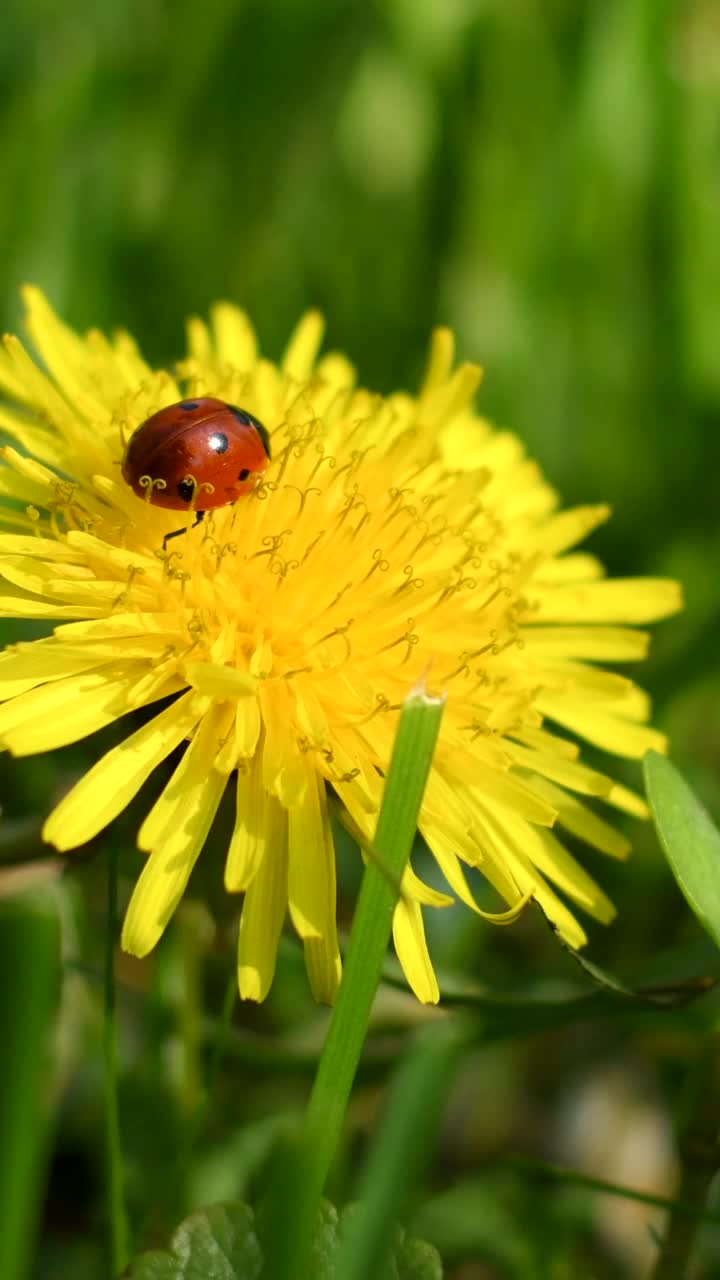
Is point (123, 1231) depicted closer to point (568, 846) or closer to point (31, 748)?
point (31, 748)

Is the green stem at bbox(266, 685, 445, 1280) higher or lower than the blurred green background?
lower

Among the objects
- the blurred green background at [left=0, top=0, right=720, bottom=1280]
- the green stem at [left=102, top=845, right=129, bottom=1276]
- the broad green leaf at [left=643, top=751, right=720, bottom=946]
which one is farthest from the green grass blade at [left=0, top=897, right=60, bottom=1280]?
the blurred green background at [left=0, top=0, right=720, bottom=1280]

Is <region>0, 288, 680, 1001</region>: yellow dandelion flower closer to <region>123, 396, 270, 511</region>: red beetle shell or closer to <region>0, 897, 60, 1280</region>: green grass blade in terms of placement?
<region>123, 396, 270, 511</region>: red beetle shell

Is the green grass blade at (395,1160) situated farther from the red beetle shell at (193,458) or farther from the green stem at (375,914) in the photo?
the red beetle shell at (193,458)

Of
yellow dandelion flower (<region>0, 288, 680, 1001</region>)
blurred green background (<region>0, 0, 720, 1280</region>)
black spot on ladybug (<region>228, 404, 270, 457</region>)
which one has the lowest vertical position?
yellow dandelion flower (<region>0, 288, 680, 1001</region>)

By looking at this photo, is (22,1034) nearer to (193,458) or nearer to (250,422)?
(193,458)

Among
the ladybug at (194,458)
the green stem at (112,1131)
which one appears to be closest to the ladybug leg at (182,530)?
the ladybug at (194,458)

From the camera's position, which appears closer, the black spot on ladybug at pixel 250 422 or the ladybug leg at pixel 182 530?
the ladybug leg at pixel 182 530

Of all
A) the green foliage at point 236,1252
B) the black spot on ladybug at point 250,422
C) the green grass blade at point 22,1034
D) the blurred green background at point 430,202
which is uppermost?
the blurred green background at point 430,202

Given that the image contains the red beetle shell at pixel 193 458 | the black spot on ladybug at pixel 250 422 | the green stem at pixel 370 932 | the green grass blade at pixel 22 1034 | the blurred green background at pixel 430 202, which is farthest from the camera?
the blurred green background at pixel 430 202
